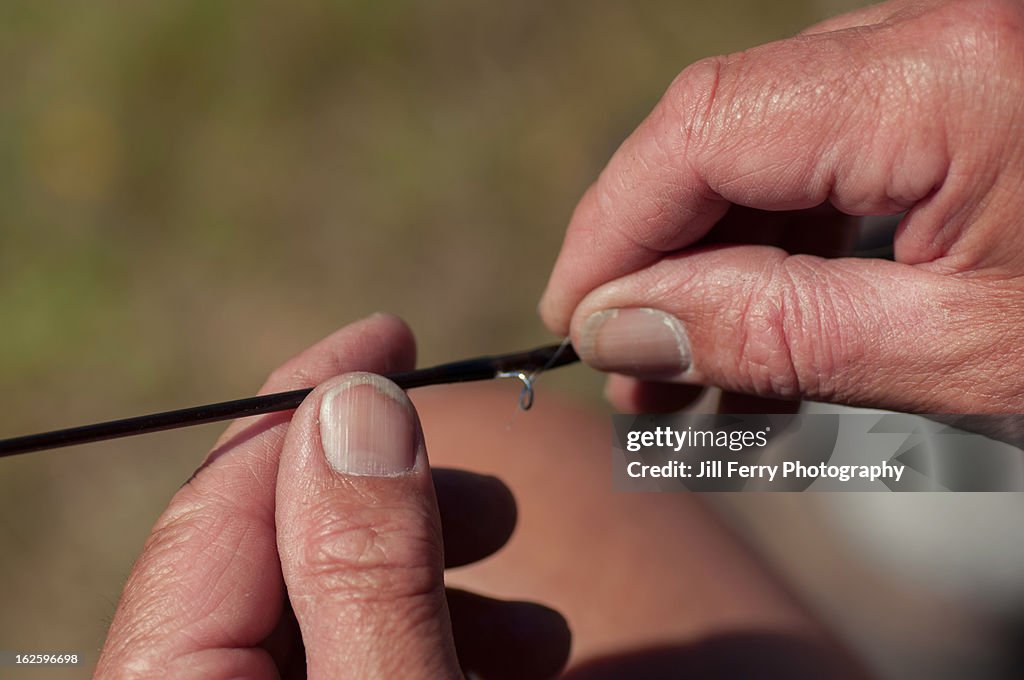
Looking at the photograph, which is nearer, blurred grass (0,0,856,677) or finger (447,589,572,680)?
finger (447,589,572,680)

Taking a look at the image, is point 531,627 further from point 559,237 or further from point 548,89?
point 548,89

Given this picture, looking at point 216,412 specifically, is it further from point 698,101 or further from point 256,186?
point 256,186

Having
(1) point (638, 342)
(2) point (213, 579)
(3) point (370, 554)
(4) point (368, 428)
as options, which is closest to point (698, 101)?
(1) point (638, 342)

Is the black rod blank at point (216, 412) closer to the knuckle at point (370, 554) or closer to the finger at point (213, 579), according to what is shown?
the finger at point (213, 579)


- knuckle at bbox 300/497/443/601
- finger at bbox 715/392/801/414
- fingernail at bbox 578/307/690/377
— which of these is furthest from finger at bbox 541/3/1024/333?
knuckle at bbox 300/497/443/601

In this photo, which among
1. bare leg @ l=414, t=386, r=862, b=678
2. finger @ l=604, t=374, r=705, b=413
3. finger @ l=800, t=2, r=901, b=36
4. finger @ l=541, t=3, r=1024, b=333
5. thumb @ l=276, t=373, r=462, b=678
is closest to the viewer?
thumb @ l=276, t=373, r=462, b=678

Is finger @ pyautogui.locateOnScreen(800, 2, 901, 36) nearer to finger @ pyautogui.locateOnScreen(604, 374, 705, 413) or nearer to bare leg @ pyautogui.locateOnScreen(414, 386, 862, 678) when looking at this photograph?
finger @ pyautogui.locateOnScreen(604, 374, 705, 413)
